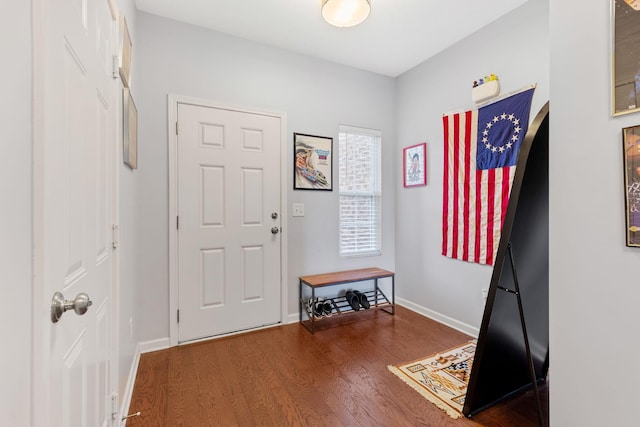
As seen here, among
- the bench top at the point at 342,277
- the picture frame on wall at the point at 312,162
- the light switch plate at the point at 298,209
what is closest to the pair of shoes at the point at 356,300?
the bench top at the point at 342,277

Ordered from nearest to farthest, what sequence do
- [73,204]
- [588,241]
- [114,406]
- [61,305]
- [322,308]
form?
[61,305] → [73,204] → [588,241] → [114,406] → [322,308]

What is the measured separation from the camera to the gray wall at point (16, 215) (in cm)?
53

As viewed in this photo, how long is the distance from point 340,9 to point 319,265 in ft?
7.64

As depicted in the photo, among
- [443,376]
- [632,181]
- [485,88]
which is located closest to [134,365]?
[443,376]

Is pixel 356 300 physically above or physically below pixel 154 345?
above

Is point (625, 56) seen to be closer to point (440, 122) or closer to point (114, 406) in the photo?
point (440, 122)

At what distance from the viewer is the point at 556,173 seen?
127 cm

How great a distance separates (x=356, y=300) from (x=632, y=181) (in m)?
2.46

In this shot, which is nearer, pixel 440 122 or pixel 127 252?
pixel 127 252

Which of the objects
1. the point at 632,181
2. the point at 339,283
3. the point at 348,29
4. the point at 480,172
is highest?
the point at 348,29

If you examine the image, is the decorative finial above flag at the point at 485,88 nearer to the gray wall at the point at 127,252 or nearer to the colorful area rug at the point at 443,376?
the colorful area rug at the point at 443,376

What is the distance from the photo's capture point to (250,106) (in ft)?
9.35

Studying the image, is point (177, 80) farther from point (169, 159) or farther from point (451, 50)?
point (451, 50)

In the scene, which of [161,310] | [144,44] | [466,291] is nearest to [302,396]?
[161,310]
